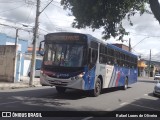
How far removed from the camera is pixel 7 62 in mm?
29203

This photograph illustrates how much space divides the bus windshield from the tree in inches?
79.4

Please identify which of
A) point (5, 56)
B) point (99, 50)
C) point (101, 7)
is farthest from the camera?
point (5, 56)

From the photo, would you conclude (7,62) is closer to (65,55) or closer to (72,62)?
(65,55)

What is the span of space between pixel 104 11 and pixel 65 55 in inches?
150

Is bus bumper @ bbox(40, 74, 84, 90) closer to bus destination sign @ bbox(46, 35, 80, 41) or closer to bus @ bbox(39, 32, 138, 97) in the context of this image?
bus @ bbox(39, 32, 138, 97)

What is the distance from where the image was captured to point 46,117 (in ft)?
34.6

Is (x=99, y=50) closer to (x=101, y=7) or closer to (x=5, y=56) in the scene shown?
(x=101, y=7)

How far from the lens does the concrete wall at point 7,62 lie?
28656 mm

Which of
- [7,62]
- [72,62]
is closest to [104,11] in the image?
[72,62]

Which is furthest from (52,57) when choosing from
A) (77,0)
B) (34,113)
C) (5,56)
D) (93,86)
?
(5,56)

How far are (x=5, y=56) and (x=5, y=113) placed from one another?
19533 millimetres

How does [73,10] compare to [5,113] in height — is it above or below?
above

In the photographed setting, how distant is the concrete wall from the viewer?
28.7 metres

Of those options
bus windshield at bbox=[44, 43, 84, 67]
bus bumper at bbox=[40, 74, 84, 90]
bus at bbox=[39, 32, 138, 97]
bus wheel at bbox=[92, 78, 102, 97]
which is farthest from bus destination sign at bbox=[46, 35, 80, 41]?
bus wheel at bbox=[92, 78, 102, 97]
